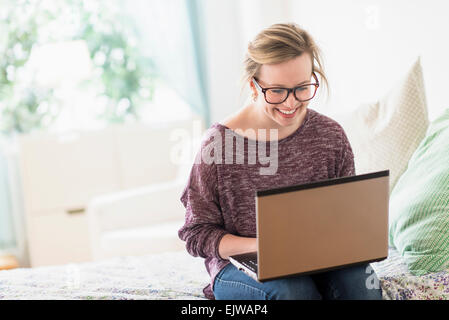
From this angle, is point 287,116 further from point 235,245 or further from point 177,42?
point 177,42

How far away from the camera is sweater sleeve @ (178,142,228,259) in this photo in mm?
1479

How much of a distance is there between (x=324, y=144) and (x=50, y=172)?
2192 millimetres

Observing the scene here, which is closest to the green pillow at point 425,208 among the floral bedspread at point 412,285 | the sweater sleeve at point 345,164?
the floral bedspread at point 412,285

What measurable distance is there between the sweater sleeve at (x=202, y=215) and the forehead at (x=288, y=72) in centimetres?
26

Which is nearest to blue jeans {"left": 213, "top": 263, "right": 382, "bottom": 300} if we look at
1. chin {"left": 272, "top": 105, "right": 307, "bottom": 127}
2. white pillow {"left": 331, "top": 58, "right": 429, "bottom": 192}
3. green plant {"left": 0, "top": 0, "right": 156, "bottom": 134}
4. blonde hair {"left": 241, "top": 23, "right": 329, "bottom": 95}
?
chin {"left": 272, "top": 105, "right": 307, "bottom": 127}

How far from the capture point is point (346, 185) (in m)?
1.25

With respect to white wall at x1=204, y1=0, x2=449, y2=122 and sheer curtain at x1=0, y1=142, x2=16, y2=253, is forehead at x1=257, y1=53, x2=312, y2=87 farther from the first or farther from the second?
sheer curtain at x1=0, y1=142, x2=16, y2=253

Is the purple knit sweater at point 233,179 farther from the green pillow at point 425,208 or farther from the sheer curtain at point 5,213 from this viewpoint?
the sheer curtain at point 5,213

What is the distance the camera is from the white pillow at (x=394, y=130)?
6.50ft

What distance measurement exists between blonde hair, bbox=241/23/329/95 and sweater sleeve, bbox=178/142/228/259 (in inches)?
10.4

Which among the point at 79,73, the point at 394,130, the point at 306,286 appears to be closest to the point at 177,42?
the point at 79,73

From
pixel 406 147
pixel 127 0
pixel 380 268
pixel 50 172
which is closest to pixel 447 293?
pixel 380 268

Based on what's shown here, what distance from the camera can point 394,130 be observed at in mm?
2014
